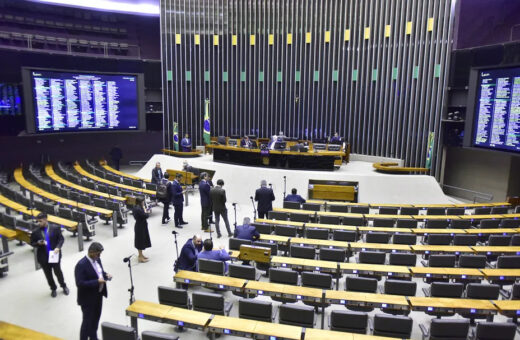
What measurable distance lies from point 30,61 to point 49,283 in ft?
39.9

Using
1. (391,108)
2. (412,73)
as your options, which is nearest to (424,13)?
(412,73)

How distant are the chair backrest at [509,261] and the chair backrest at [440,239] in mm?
1018

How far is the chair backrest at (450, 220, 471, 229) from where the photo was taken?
810 centimetres

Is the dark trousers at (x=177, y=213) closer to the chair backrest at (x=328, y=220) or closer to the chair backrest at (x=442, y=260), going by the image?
the chair backrest at (x=328, y=220)

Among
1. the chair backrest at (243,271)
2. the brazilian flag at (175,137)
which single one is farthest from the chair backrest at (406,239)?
the brazilian flag at (175,137)

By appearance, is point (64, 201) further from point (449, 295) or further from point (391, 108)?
point (391, 108)

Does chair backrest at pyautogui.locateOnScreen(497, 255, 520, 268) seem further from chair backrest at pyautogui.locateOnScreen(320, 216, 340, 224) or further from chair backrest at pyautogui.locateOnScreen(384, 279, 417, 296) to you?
chair backrest at pyautogui.locateOnScreen(320, 216, 340, 224)

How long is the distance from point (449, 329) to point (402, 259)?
2087mm

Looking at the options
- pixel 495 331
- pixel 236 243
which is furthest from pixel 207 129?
pixel 495 331

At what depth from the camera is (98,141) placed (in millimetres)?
→ 17625

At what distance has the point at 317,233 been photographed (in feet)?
23.8

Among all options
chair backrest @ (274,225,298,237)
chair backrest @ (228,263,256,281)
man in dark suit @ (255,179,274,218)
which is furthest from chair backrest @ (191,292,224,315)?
man in dark suit @ (255,179,274,218)

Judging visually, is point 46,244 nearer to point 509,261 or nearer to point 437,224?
point 509,261

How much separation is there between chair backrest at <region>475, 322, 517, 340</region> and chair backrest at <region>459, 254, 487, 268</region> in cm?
210
